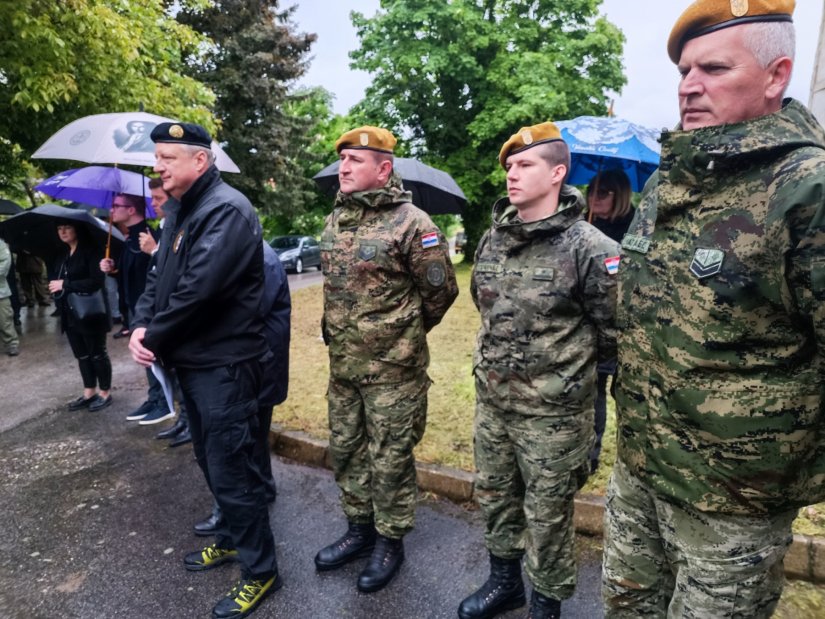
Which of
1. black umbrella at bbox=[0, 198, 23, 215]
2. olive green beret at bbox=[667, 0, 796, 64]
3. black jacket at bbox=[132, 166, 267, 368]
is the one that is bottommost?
black jacket at bbox=[132, 166, 267, 368]

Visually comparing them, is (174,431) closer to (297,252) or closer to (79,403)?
(79,403)

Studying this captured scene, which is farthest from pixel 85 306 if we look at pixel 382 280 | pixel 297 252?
pixel 297 252

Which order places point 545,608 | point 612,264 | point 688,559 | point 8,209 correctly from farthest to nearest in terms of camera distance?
1. point 8,209
2. point 545,608
3. point 612,264
4. point 688,559

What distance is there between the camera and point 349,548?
9.43 feet

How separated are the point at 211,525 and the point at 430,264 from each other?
2.12 meters

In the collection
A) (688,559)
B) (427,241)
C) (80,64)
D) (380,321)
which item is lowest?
(688,559)

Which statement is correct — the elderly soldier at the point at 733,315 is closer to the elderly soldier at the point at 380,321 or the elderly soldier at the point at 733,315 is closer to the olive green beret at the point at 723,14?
the olive green beret at the point at 723,14

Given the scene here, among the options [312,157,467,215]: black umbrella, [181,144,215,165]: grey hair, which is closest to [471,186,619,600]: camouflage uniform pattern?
[181,144,215,165]: grey hair

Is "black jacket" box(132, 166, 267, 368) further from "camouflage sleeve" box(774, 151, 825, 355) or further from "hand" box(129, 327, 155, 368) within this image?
"camouflage sleeve" box(774, 151, 825, 355)

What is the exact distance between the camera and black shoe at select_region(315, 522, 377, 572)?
281 centimetres

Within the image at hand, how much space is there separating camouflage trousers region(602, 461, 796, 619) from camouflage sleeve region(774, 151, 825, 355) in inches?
21.7

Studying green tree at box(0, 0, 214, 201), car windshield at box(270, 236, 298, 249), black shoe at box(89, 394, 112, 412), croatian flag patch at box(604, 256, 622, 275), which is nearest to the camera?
croatian flag patch at box(604, 256, 622, 275)

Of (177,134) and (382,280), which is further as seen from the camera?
(382,280)

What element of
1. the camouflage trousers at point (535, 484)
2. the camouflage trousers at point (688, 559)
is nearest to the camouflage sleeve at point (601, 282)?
the camouflage trousers at point (535, 484)
